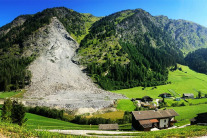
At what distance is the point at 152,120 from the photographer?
51625 mm

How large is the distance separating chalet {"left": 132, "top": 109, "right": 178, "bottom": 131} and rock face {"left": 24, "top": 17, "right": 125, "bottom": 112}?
3155 centimetres

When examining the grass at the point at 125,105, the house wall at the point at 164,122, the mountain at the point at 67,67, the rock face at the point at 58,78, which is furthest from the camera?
the mountain at the point at 67,67

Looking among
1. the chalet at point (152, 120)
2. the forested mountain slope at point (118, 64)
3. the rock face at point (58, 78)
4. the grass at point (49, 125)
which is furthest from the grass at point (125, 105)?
the forested mountain slope at point (118, 64)

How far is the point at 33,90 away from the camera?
334 feet

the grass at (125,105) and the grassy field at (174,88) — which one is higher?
the grassy field at (174,88)

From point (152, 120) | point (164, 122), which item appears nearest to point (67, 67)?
point (152, 120)

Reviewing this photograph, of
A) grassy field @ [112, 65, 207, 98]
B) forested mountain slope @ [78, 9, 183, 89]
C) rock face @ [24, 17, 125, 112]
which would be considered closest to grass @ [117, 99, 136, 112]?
rock face @ [24, 17, 125, 112]

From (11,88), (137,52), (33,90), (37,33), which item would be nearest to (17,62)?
(11,88)

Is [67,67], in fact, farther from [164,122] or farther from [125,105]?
[164,122]

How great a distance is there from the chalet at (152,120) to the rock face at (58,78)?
31553 mm

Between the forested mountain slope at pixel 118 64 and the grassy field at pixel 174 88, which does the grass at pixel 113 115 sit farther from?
the forested mountain slope at pixel 118 64

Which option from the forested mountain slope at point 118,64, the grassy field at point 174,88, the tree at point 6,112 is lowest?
the tree at point 6,112

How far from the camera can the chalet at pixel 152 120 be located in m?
49.6

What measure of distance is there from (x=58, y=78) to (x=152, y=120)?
295 feet
